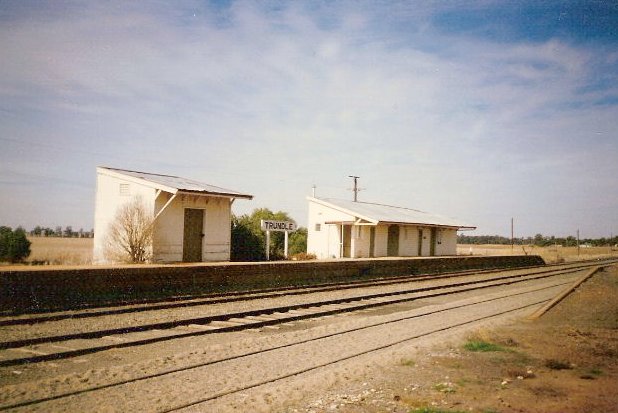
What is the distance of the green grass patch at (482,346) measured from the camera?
781 cm

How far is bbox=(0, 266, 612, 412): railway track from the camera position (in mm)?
5037

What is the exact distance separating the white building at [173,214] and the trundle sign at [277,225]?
1.51 m

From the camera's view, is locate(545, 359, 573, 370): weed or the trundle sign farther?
the trundle sign

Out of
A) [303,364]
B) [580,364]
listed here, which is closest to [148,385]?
[303,364]

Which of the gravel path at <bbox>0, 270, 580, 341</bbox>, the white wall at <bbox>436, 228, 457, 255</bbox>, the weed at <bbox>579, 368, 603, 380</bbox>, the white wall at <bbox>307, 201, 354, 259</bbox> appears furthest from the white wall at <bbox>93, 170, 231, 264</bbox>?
the white wall at <bbox>436, 228, 457, 255</bbox>

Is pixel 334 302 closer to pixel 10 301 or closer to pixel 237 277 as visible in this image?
pixel 237 277

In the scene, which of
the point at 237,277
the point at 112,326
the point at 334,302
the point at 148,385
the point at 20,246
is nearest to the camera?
the point at 148,385

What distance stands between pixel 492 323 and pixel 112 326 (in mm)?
7926

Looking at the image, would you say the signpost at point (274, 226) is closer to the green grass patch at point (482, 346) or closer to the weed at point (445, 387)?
the green grass patch at point (482, 346)

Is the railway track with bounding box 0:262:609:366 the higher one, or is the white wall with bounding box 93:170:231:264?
the white wall with bounding box 93:170:231:264

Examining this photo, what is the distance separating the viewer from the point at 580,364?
676 centimetres

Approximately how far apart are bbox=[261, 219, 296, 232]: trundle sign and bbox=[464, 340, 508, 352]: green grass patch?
13.2m

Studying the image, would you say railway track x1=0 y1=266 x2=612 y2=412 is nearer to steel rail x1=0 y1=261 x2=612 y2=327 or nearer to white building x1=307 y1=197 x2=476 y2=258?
steel rail x1=0 y1=261 x2=612 y2=327

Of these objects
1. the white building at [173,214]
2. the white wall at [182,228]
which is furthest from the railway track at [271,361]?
the white building at [173,214]
